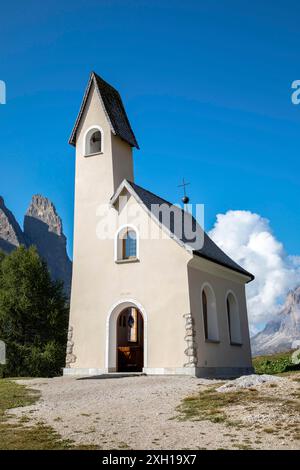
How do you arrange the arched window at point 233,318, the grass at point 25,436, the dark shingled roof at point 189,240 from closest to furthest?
the grass at point 25,436 → the dark shingled roof at point 189,240 → the arched window at point 233,318

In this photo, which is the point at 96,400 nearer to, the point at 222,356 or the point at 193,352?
the point at 193,352

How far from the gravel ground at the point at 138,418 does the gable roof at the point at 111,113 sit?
46.3 feet

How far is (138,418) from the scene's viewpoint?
33.9 feet

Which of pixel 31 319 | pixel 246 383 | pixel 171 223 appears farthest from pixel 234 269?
pixel 31 319

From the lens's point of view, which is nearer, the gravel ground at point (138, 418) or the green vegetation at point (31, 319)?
the gravel ground at point (138, 418)

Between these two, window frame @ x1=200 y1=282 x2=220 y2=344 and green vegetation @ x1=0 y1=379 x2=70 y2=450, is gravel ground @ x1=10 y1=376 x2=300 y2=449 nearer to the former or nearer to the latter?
green vegetation @ x1=0 y1=379 x2=70 y2=450

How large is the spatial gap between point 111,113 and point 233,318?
13.4m

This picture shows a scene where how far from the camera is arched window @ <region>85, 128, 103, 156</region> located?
84.0ft

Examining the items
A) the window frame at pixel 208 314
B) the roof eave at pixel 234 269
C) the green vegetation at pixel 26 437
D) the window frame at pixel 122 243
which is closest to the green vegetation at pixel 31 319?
the window frame at pixel 122 243

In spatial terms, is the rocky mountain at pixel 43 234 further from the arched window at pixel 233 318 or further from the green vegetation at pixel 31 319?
the arched window at pixel 233 318

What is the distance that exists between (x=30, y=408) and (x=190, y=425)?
5.09m

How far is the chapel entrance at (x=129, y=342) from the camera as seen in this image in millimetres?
21875

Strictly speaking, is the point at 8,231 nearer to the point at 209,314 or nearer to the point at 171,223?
the point at 171,223

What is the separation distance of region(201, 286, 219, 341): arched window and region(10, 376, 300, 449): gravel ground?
549 cm
